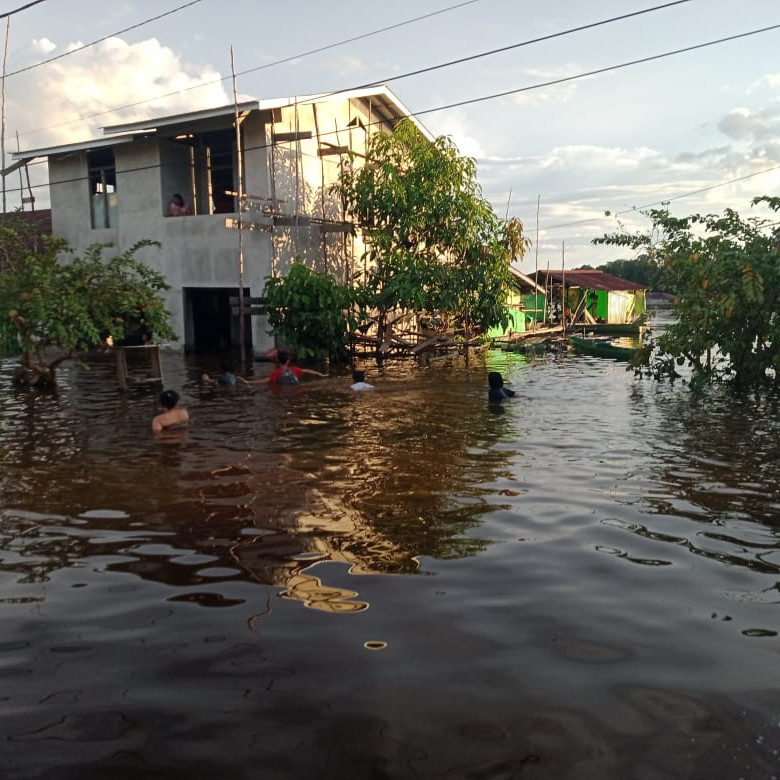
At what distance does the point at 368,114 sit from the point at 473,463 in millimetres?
20538

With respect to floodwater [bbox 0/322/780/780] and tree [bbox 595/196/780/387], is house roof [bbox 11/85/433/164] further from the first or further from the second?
floodwater [bbox 0/322/780/780]

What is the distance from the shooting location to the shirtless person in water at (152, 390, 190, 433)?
1112 centimetres

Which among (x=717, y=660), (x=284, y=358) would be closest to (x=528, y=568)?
(x=717, y=660)

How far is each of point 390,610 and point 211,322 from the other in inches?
949

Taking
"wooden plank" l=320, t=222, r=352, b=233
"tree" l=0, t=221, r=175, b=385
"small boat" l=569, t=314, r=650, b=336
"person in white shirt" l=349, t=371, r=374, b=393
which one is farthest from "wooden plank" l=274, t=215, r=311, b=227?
"small boat" l=569, t=314, r=650, b=336

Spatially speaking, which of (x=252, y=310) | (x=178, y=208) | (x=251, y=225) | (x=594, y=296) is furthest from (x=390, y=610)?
(x=594, y=296)

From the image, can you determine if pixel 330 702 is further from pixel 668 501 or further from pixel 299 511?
pixel 668 501

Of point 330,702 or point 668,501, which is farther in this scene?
point 668,501

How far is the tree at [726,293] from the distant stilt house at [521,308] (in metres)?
14.2

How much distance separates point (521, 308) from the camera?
3516cm

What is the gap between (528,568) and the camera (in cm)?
554

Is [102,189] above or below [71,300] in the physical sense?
above

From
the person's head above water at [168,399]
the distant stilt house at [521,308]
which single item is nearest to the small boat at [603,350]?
the distant stilt house at [521,308]

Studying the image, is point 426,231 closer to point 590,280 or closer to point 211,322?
point 211,322
